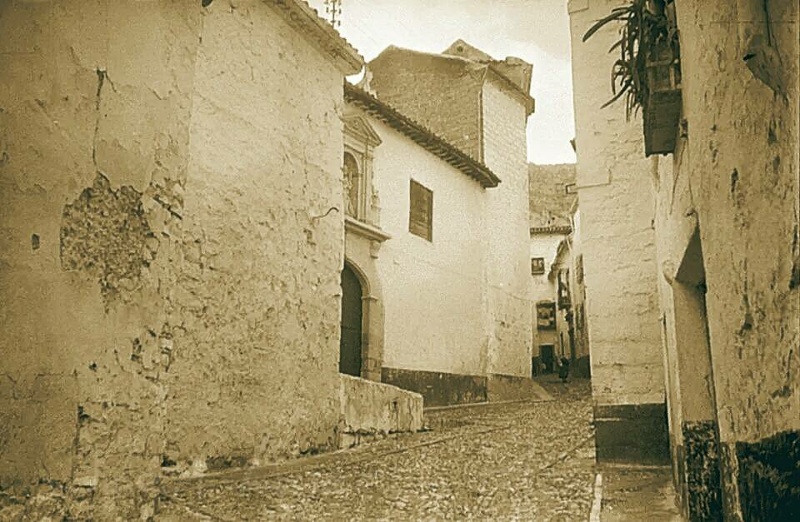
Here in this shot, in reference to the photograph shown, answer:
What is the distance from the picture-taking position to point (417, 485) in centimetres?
582

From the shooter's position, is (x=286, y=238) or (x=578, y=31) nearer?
(x=578, y=31)

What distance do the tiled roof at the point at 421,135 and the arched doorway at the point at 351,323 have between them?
10.6 ft

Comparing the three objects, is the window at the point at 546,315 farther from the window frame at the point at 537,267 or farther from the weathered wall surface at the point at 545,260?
the window frame at the point at 537,267

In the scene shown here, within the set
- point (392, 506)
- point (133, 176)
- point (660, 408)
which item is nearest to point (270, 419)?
point (392, 506)

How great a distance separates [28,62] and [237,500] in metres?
3.64

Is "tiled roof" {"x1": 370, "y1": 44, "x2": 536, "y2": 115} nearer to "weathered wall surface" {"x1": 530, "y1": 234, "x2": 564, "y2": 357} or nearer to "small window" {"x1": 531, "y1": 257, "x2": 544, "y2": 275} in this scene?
"weathered wall surface" {"x1": 530, "y1": 234, "x2": 564, "y2": 357}

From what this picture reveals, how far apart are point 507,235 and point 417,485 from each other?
45.0 ft

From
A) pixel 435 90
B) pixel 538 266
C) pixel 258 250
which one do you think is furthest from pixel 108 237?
pixel 538 266

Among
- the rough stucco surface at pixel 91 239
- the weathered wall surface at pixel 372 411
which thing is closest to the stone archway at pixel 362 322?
the weathered wall surface at pixel 372 411

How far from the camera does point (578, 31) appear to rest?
7.39m

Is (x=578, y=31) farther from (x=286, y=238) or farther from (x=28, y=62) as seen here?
(x=28, y=62)

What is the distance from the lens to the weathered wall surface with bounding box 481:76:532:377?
18109 millimetres

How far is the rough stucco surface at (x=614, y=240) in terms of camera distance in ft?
21.9

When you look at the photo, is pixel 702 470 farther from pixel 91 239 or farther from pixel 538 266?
pixel 538 266
